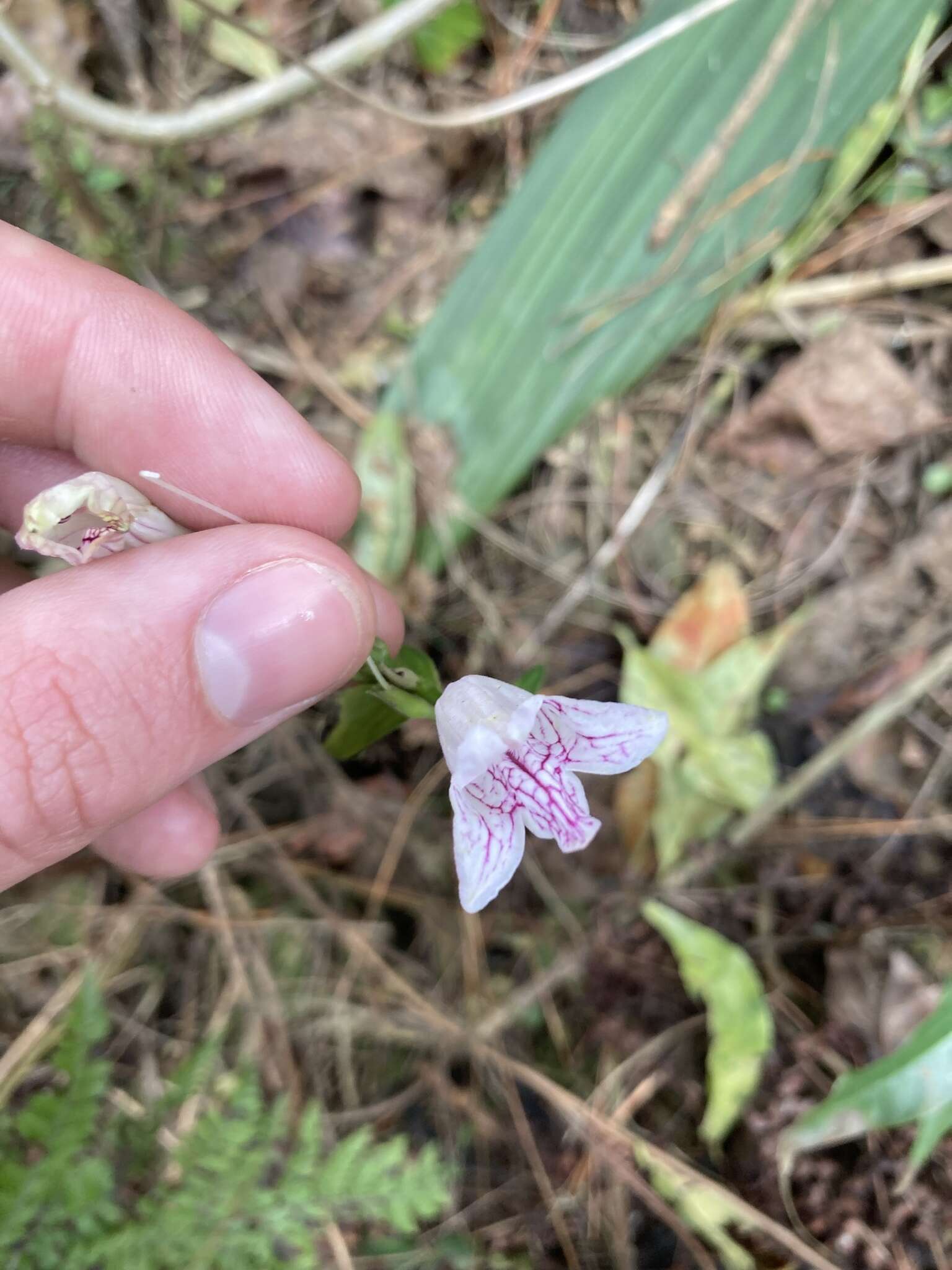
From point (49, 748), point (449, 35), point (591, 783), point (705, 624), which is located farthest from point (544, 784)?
point (449, 35)

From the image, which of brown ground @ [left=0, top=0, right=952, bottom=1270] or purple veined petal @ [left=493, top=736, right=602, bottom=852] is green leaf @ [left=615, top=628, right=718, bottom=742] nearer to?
brown ground @ [left=0, top=0, right=952, bottom=1270]

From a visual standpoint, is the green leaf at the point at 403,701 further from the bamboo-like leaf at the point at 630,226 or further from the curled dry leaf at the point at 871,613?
the curled dry leaf at the point at 871,613

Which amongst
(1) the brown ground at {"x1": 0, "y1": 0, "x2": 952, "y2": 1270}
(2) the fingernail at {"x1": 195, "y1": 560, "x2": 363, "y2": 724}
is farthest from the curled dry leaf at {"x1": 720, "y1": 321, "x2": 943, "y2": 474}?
(2) the fingernail at {"x1": 195, "y1": 560, "x2": 363, "y2": 724}

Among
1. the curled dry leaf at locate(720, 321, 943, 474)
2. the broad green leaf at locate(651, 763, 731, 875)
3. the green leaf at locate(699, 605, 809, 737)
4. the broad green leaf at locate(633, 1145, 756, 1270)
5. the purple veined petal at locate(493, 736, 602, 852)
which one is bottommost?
the broad green leaf at locate(633, 1145, 756, 1270)

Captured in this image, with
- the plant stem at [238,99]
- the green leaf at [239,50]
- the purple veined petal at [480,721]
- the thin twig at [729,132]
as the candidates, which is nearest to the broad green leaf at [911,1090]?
the purple veined petal at [480,721]

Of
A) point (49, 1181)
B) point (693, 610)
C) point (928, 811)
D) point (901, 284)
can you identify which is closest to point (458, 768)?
point (49, 1181)

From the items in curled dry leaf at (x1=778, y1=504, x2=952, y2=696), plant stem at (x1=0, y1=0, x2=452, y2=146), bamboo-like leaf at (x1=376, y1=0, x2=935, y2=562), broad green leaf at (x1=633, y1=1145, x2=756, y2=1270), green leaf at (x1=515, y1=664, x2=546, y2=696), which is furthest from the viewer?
curled dry leaf at (x1=778, y1=504, x2=952, y2=696)

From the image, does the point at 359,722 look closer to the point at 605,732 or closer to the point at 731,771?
the point at 605,732

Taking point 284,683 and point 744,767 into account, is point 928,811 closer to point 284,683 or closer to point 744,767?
point 744,767
